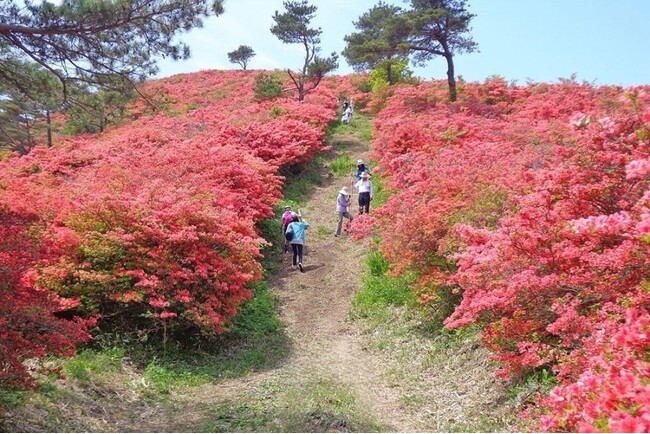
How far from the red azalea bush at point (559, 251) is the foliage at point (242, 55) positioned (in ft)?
109

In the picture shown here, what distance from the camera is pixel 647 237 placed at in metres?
2.42

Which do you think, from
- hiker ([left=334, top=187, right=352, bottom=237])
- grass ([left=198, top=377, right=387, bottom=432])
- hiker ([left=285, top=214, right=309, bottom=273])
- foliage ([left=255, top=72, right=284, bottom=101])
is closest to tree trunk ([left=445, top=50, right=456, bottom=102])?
foliage ([left=255, top=72, right=284, bottom=101])

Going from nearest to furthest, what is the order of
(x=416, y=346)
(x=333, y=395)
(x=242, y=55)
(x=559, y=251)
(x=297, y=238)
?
(x=559, y=251) < (x=333, y=395) < (x=416, y=346) < (x=297, y=238) < (x=242, y=55)

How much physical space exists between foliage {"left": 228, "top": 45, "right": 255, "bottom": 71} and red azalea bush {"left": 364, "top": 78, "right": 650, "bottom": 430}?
109ft

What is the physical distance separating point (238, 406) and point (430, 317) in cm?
340

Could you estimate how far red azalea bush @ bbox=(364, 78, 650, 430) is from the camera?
3.13 meters

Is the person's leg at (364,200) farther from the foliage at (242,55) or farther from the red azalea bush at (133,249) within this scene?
the foliage at (242,55)

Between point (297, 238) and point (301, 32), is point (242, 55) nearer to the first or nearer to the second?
point (301, 32)

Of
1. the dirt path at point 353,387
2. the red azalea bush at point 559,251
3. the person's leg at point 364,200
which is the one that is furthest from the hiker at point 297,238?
the person's leg at point 364,200

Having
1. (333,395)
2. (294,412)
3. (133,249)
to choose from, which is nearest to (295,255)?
(133,249)

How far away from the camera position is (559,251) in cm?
476

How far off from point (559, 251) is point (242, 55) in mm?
38711

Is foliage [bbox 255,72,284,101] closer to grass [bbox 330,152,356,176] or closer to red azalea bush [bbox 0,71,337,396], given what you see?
grass [bbox 330,152,356,176]

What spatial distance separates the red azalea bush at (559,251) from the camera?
3.13 m
